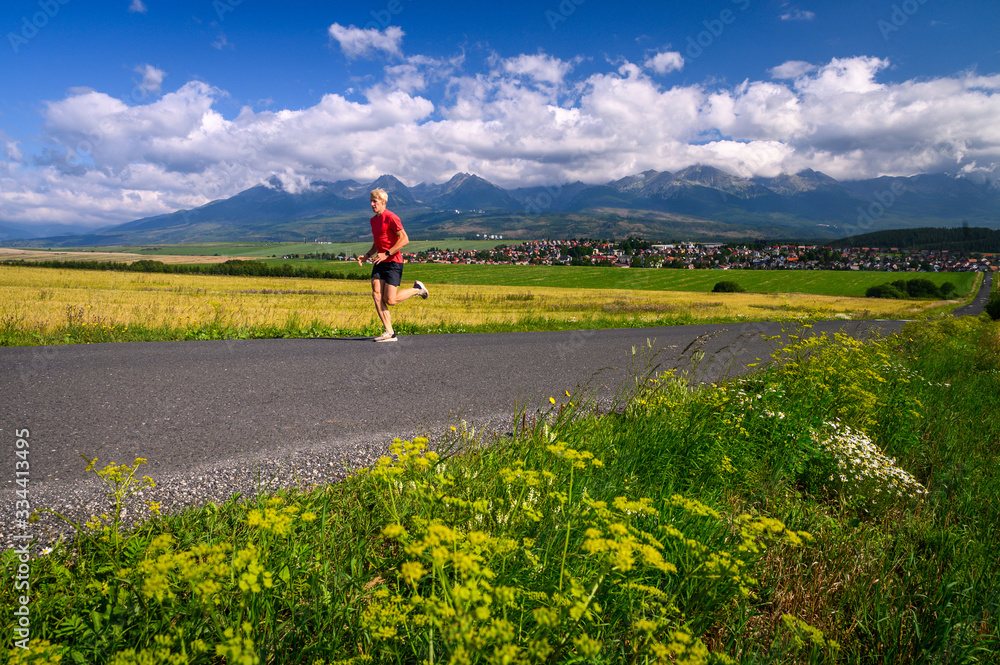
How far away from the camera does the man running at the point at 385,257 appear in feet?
27.5

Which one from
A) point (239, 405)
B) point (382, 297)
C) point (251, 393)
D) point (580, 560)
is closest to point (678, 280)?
point (382, 297)

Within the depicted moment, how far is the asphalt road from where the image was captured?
3547 millimetres

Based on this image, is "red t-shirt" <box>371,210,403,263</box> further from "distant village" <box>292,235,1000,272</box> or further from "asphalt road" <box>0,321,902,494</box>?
"distant village" <box>292,235,1000,272</box>

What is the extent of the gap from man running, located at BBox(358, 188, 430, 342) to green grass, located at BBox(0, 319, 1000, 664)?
508cm

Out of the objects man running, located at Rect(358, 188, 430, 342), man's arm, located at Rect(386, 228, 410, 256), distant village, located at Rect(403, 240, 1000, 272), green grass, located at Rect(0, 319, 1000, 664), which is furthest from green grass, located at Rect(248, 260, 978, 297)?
green grass, located at Rect(0, 319, 1000, 664)

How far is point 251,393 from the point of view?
4914 mm

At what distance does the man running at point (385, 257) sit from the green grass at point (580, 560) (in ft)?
16.7

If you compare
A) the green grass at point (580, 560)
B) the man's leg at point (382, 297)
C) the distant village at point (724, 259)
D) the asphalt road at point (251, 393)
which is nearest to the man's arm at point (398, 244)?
the man's leg at point (382, 297)

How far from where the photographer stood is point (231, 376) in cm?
546

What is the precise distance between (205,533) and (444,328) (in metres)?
9.11

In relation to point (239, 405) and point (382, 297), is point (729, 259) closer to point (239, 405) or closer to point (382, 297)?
point (382, 297)

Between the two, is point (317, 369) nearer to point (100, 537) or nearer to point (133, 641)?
point (100, 537)

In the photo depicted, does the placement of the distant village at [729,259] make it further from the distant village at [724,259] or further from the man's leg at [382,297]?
the man's leg at [382,297]

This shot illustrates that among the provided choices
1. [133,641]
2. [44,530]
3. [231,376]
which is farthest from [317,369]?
[133,641]
